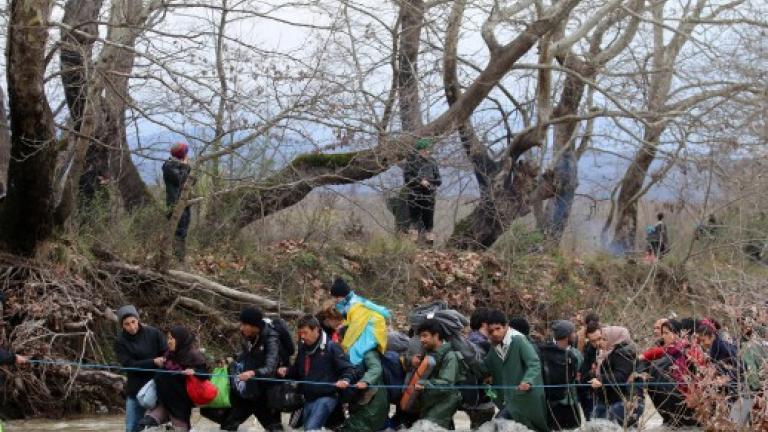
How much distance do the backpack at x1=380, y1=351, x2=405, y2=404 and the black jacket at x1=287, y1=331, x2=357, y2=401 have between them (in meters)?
0.48

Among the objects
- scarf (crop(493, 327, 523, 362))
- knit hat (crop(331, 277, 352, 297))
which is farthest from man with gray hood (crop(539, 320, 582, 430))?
knit hat (crop(331, 277, 352, 297))

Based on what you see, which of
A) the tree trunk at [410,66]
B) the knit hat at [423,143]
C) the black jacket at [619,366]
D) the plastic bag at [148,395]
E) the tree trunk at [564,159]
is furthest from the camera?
the tree trunk at [564,159]

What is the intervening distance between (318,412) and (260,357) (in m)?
0.82

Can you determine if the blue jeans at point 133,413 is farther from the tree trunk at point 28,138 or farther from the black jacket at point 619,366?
the black jacket at point 619,366

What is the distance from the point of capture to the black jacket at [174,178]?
18.0 m

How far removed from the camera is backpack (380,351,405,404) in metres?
13.4

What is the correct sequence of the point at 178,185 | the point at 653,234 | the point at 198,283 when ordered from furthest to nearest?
A: the point at 653,234 < the point at 178,185 < the point at 198,283

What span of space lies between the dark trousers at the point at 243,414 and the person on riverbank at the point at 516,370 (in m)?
2.25

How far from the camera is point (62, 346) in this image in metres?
16.1

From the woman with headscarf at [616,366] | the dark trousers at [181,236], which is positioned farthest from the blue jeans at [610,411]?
the dark trousers at [181,236]

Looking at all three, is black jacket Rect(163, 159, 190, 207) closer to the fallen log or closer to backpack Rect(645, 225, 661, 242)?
the fallen log

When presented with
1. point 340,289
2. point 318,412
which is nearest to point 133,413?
point 318,412

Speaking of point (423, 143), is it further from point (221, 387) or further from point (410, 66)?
point (221, 387)

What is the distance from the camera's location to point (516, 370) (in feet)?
42.8
